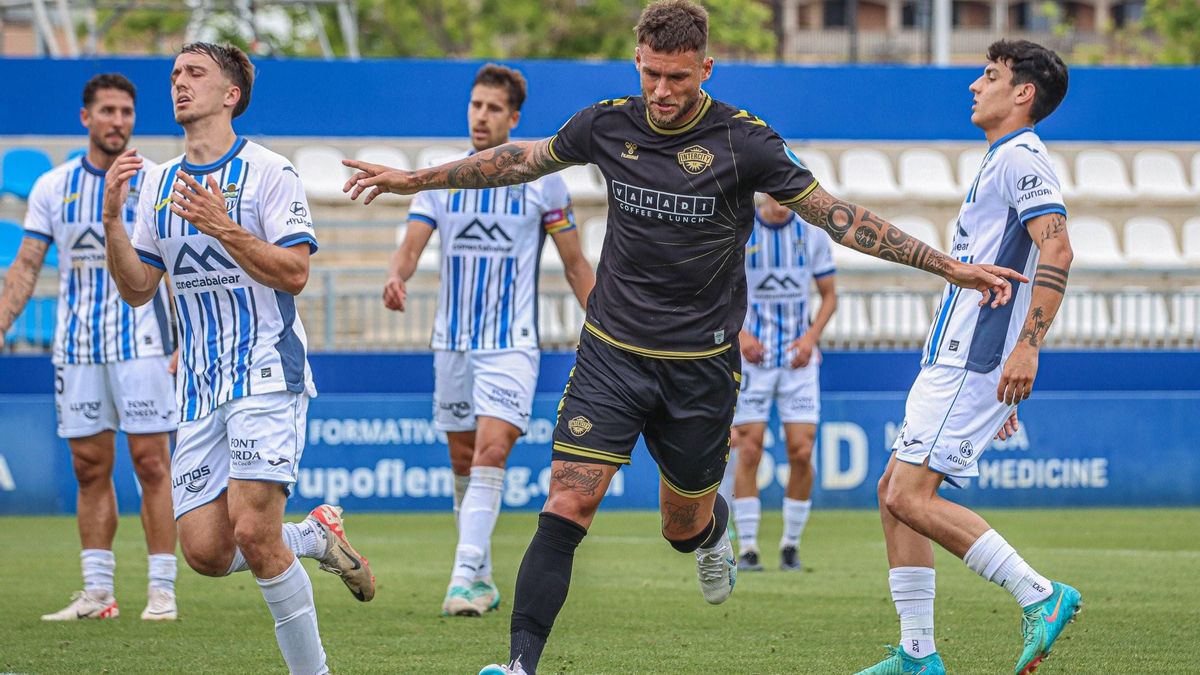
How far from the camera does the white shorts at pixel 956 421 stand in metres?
5.95

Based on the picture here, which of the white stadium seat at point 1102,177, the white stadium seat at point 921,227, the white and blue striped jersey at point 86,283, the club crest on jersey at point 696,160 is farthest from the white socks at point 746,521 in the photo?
the white stadium seat at point 1102,177

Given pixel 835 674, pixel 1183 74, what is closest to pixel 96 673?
pixel 835 674

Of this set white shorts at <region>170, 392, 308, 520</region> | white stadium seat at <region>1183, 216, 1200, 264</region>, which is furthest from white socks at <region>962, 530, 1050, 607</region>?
white stadium seat at <region>1183, 216, 1200, 264</region>

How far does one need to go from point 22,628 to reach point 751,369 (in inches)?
191

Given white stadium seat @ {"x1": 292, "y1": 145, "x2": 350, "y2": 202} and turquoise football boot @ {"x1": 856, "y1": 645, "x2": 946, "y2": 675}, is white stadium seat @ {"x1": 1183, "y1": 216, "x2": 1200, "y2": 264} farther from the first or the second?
turquoise football boot @ {"x1": 856, "y1": 645, "x2": 946, "y2": 675}

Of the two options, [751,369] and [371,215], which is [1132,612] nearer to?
[751,369]

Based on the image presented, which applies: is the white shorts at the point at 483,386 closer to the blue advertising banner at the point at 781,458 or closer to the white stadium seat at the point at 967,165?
the blue advertising banner at the point at 781,458

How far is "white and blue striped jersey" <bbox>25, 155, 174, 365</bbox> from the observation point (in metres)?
8.14

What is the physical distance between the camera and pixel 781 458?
14.4 meters

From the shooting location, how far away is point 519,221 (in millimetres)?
8477

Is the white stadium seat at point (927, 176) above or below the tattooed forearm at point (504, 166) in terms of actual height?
below

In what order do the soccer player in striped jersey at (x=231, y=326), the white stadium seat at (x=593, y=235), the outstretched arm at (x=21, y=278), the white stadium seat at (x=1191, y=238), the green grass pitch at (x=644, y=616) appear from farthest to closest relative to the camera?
the white stadium seat at (x=1191, y=238)
the white stadium seat at (x=593, y=235)
the outstretched arm at (x=21, y=278)
the green grass pitch at (x=644, y=616)
the soccer player in striped jersey at (x=231, y=326)

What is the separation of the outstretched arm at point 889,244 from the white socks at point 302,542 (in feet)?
7.07

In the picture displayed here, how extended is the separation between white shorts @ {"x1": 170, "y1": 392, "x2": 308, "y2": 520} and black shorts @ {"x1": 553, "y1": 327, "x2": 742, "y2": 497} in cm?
93
